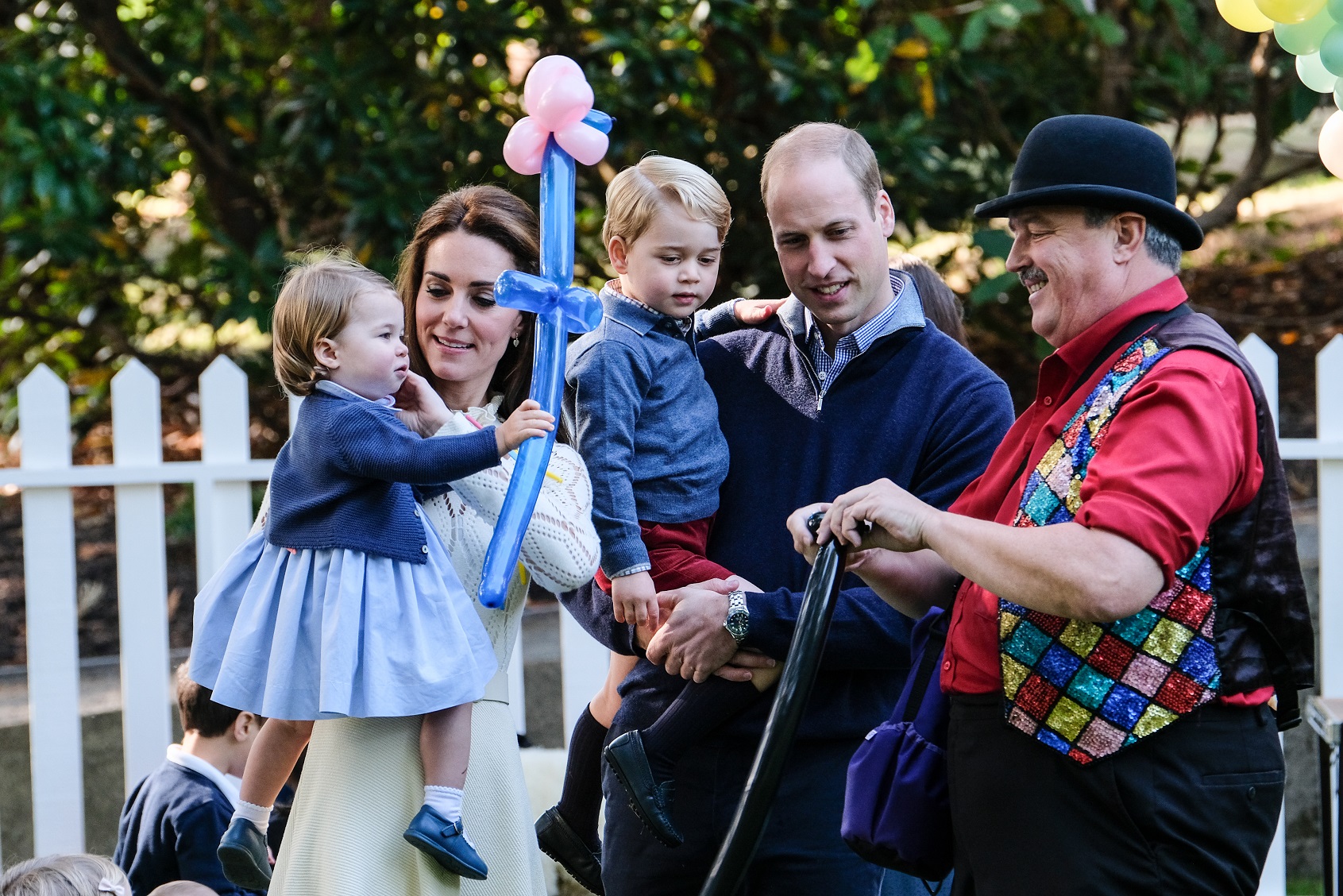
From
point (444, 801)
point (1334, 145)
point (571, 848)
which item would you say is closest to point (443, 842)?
point (444, 801)

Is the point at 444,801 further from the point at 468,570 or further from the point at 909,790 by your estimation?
the point at 909,790

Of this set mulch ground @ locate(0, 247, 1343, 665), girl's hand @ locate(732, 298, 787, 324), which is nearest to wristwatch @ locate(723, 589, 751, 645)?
girl's hand @ locate(732, 298, 787, 324)

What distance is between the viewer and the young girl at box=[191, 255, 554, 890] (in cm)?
193

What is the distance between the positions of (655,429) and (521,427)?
481 mm

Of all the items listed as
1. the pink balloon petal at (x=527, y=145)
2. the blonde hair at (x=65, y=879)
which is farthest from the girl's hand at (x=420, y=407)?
the blonde hair at (x=65, y=879)

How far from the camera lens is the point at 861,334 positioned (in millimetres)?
2332

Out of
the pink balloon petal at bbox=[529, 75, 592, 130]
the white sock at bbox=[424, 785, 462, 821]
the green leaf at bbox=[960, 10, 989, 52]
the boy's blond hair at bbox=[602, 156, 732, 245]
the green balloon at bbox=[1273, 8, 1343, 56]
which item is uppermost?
the green leaf at bbox=[960, 10, 989, 52]

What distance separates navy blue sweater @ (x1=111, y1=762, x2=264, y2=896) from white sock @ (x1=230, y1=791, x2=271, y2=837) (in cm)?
100

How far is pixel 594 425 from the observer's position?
2.33 m

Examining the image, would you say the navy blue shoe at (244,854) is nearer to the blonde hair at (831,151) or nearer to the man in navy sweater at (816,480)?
the man in navy sweater at (816,480)

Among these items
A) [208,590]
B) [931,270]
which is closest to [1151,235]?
[931,270]

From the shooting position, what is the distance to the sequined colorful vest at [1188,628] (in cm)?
177

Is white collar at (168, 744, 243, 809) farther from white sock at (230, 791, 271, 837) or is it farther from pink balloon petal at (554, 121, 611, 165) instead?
pink balloon petal at (554, 121, 611, 165)

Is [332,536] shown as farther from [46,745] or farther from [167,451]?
[167,451]
